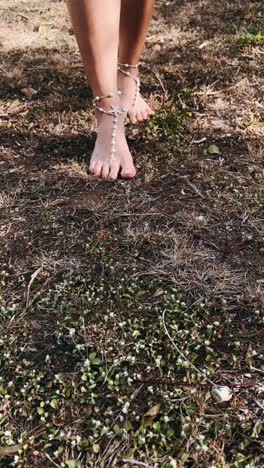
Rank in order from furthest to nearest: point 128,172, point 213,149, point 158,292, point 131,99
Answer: point 131,99 → point 213,149 → point 128,172 → point 158,292

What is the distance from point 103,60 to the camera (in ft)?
6.45

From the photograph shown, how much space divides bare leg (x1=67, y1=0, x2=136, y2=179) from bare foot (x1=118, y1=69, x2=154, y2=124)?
10.8 inches

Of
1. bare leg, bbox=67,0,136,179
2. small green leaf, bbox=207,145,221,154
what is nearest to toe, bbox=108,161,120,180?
bare leg, bbox=67,0,136,179

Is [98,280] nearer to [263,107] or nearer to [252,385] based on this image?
[252,385]

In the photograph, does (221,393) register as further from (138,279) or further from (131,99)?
(131,99)

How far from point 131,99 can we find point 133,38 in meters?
0.28

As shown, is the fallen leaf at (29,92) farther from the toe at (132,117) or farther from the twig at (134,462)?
the twig at (134,462)

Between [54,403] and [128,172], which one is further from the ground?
[128,172]

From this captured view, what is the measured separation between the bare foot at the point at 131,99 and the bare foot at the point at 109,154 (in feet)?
0.89

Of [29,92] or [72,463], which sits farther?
[29,92]

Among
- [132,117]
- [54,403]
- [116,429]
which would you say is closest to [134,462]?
[116,429]

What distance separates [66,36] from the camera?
3.43 metres

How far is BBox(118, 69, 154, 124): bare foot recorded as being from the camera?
2428mm

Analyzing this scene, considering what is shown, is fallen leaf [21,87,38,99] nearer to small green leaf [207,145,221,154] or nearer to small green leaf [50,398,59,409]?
small green leaf [207,145,221,154]
